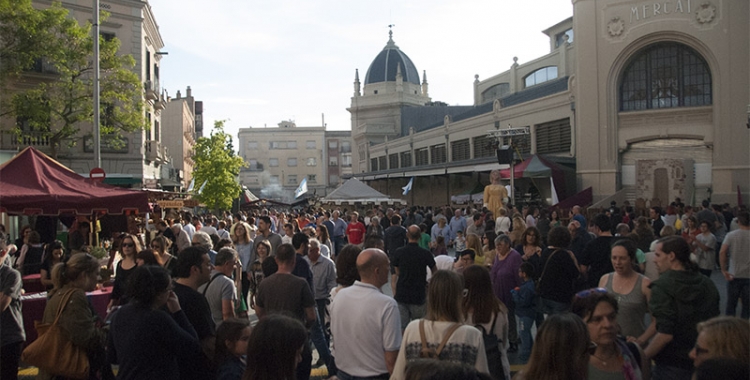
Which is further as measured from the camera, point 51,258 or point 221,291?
point 51,258

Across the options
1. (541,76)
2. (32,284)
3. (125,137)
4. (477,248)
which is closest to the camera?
(477,248)

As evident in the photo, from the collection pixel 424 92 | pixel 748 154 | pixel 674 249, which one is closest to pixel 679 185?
pixel 748 154

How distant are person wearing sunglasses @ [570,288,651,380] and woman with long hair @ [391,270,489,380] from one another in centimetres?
65

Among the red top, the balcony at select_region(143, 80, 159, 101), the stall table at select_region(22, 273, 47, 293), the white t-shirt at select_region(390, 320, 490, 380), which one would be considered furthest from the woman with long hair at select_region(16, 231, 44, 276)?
the balcony at select_region(143, 80, 159, 101)

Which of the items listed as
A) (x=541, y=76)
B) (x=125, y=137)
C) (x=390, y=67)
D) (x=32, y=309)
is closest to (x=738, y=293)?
(x=32, y=309)

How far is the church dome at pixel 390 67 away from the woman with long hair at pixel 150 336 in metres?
69.7

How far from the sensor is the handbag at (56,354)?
4723 millimetres

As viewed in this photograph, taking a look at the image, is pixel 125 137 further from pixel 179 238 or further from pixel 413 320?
pixel 413 320

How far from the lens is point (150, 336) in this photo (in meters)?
3.98

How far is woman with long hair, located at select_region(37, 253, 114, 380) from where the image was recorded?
15.7 feet

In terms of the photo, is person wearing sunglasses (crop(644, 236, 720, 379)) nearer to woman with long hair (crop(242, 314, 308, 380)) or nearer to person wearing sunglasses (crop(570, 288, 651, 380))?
person wearing sunglasses (crop(570, 288, 651, 380))

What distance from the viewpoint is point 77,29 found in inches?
918

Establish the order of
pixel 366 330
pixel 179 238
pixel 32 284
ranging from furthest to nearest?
1. pixel 179 238
2. pixel 32 284
3. pixel 366 330

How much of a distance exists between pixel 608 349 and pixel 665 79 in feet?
85.0
